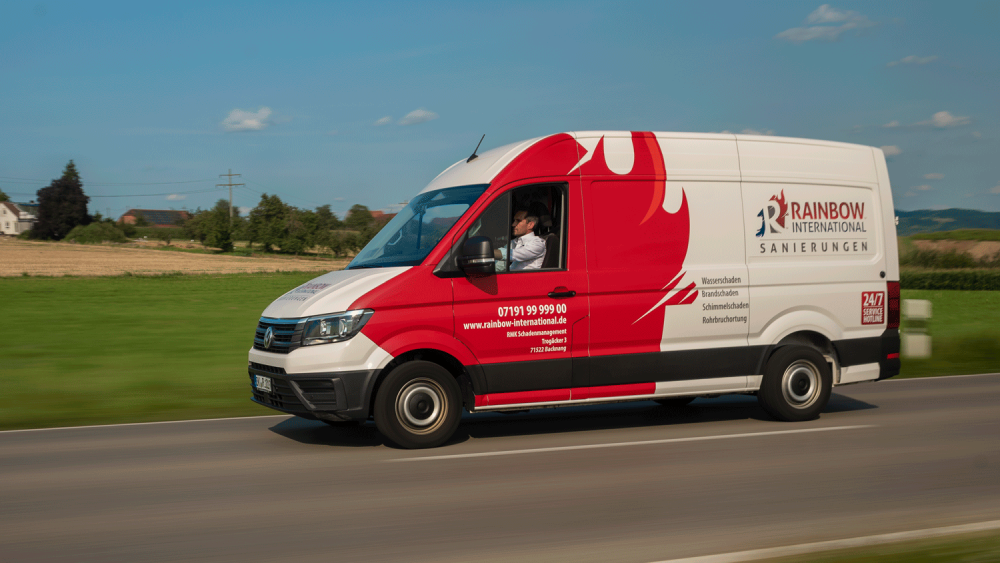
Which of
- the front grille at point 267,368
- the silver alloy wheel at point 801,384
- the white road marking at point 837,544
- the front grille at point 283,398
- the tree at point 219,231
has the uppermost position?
the tree at point 219,231

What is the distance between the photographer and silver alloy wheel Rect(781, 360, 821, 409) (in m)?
8.34

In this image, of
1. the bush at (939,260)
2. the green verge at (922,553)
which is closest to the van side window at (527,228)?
the green verge at (922,553)

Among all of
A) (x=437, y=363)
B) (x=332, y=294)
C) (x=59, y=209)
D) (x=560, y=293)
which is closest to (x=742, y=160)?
(x=560, y=293)

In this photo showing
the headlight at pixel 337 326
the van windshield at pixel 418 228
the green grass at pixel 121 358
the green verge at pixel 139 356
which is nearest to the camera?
the headlight at pixel 337 326

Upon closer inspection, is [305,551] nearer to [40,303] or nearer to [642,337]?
[642,337]

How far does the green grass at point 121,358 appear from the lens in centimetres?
1023

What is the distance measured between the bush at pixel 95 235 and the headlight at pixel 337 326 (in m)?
111

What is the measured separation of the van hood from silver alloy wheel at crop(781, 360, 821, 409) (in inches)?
151

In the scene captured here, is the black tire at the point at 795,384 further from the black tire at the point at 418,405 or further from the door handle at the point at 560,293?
the black tire at the point at 418,405

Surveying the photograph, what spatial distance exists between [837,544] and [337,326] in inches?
157

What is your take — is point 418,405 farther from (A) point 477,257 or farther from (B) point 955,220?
(B) point 955,220

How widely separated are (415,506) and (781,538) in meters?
2.17

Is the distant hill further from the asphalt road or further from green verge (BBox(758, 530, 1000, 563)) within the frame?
green verge (BBox(758, 530, 1000, 563))

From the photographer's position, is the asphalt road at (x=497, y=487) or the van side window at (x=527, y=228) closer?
the asphalt road at (x=497, y=487)
